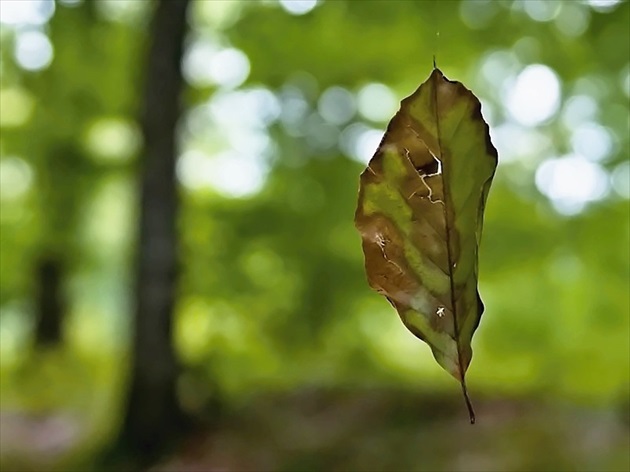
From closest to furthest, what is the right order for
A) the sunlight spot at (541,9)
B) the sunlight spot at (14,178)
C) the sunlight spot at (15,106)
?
the sunlight spot at (541,9), the sunlight spot at (15,106), the sunlight spot at (14,178)

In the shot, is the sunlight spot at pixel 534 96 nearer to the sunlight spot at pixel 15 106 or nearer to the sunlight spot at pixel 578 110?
the sunlight spot at pixel 578 110

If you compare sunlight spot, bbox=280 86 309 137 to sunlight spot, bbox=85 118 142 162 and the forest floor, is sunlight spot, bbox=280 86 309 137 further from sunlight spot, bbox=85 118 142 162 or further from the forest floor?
the forest floor

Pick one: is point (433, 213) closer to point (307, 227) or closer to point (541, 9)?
point (541, 9)

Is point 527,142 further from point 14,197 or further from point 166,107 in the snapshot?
point 14,197

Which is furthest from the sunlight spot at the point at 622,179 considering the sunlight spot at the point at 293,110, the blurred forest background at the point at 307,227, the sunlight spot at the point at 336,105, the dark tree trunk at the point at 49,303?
the dark tree trunk at the point at 49,303

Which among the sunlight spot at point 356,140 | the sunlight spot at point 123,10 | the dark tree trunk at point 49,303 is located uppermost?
the sunlight spot at point 123,10

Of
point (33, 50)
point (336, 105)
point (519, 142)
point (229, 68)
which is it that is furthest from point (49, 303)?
point (519, 142)
